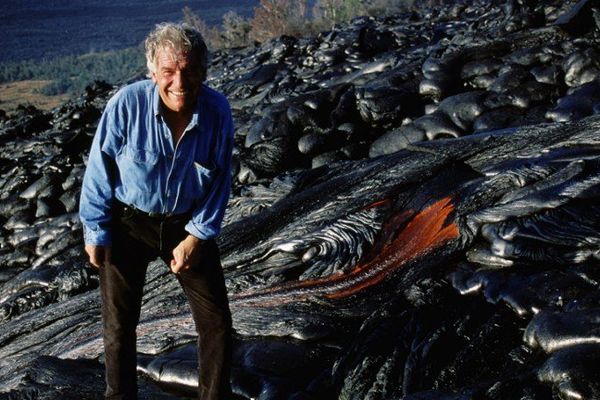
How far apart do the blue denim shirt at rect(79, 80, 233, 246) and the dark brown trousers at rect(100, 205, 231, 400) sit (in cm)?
11

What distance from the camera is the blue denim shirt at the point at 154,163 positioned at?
372cm

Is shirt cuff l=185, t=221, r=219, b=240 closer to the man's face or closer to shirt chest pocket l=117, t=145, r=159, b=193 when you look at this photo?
shirt chest pocket l=117, t=145, r=159, b=193

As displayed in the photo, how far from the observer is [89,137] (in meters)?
16.5

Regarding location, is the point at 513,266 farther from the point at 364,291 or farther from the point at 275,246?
the point at 275,246

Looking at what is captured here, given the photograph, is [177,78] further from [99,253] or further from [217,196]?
[99,253]

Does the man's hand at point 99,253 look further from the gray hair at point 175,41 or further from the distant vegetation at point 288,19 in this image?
the distant vegetation at point 288,19

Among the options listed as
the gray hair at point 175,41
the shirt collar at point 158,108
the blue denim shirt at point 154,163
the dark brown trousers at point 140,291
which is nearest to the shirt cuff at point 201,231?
the blue denim shirt at point 154,163

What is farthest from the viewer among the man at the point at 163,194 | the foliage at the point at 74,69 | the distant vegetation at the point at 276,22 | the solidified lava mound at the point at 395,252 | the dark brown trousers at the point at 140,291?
the foliage at the point at 74,69

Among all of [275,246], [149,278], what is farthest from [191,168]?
[149,278]

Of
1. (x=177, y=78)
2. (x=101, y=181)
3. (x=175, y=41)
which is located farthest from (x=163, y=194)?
(x=175, y=41)

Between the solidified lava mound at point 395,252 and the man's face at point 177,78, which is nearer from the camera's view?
the man's face at point 177,78

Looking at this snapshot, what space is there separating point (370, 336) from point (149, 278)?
129 inches

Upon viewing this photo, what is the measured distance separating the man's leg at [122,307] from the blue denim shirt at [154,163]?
6.5 inches

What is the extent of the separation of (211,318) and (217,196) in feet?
2.26
